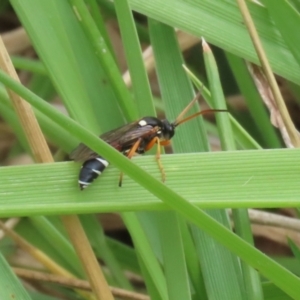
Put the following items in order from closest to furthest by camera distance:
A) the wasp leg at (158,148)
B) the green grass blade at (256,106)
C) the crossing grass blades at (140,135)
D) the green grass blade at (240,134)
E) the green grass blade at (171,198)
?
the green grass blade at (171,198), the wasp leg at (158,148), the crossing grass blades at (140,135), the green grass blade at (240,134), the green grass blade at (256,106)

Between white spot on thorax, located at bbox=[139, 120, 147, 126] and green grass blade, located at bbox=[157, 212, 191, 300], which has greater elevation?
white spot on thorax, located at bbox=[139, 120, 147, 126]

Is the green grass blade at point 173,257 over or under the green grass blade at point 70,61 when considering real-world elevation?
under

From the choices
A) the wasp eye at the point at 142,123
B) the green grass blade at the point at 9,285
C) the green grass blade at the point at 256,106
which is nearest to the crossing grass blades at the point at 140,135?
the wasp eye at the point at 142,123

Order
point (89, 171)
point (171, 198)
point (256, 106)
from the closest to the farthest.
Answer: point (171, 198)
point (89, 171)
point (256, 106)

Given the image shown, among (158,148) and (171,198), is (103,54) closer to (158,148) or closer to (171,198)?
(158,148)

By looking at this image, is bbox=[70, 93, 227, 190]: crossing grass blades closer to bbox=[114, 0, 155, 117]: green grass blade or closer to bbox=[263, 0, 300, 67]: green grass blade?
bbox=[114, 0, 155, 117]: green grass blade

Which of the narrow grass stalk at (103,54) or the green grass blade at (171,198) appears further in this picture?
the narrow grass stalk at (103,54)

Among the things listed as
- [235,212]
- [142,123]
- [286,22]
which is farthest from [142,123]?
[286,22]

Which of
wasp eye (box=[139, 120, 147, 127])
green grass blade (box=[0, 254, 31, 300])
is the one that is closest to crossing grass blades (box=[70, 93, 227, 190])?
wasp eye (box=[139, 120, 147, 127])

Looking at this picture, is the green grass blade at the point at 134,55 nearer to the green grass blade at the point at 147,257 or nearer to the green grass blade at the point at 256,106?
the green grass blade at the point at 147,257
